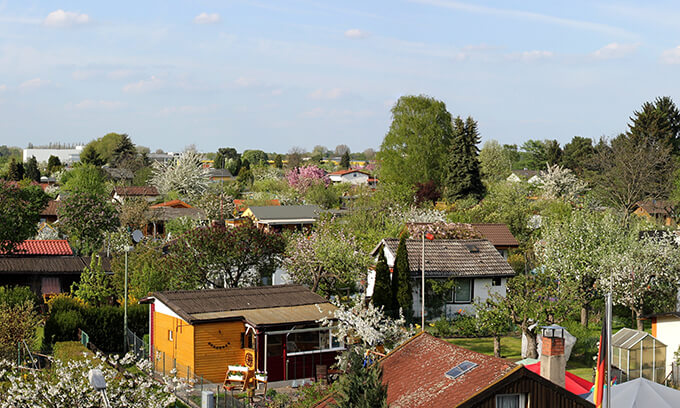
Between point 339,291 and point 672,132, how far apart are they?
2164 inches

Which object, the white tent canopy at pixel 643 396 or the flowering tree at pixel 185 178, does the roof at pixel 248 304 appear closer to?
the white tent canopy at pixel 643 396

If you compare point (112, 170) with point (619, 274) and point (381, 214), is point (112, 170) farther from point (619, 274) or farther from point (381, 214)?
point (619, 274)

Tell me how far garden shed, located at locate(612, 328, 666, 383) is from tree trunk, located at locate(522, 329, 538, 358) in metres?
2.70

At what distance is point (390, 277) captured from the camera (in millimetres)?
34625

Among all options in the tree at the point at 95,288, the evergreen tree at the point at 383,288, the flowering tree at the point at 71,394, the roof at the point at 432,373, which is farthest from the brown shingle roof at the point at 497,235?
the flowering tree at the point at 71,394

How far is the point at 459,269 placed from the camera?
116ft

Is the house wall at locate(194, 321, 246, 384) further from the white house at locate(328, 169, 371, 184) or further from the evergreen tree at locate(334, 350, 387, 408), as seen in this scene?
the white house at locate(328, 169, 371, 184)

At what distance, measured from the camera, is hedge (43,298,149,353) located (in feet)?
100

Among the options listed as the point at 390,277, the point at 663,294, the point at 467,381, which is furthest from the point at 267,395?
the point at 663,294

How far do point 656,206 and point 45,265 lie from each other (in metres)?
50.3

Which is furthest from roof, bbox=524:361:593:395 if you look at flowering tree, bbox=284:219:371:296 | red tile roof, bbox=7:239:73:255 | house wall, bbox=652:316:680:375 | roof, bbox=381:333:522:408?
red tile roof, bbox=7:239:73:255

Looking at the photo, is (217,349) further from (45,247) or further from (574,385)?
(45,247)

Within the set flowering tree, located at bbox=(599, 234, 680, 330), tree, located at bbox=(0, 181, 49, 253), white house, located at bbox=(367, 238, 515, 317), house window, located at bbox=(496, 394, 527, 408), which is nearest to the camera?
house window, located at bbox=(496, 394, 527, 408)

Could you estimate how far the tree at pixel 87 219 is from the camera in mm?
48594
